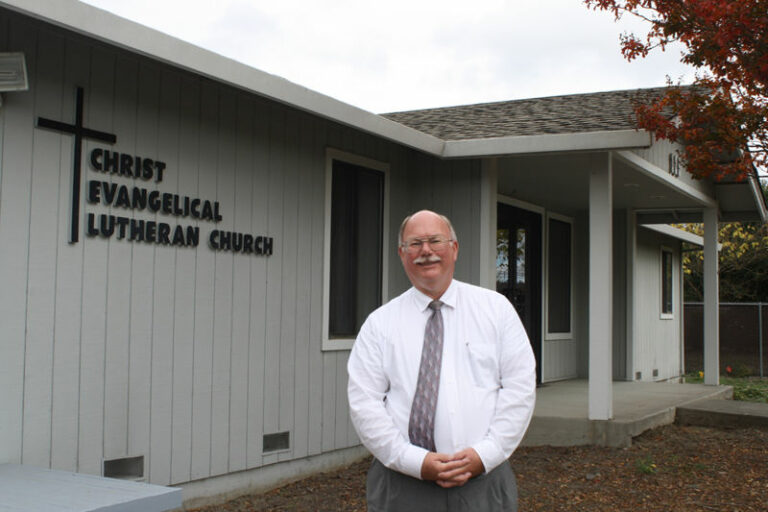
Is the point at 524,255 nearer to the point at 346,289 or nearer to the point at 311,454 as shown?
the point at 346,289

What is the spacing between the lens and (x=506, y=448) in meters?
2.62

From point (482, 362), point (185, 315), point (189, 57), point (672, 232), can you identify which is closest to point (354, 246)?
point (185, 315)

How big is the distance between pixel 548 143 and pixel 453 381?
4615mm

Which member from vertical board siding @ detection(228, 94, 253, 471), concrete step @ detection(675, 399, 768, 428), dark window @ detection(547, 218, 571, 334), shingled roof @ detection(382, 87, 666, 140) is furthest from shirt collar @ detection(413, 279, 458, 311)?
dark window @ detection(547, 218, 571, 334)

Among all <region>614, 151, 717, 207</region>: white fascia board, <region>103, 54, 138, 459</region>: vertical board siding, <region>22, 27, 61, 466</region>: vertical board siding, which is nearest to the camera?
<region>22, 27, 61, 466</region>: vertical board siding

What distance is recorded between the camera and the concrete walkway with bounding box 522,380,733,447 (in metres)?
7.33

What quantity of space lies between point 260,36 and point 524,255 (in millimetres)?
30495

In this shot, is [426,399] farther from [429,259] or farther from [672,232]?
[672,232]

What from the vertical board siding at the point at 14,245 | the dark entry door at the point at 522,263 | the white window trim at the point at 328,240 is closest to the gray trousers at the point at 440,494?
the vertical board siding at the point at 14,245

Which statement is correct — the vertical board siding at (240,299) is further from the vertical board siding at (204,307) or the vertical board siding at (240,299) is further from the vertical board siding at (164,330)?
Result: the vertical board siding at (164,330)

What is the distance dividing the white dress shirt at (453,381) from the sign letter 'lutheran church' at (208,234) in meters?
2.38

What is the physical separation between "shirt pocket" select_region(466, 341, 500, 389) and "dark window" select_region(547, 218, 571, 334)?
8620mm

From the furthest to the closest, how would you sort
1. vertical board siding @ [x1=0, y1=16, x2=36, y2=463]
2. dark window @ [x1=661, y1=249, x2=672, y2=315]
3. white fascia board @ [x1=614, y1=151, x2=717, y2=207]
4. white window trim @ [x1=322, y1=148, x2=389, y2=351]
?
dark window @ [x1=661, y1=249, x2=672, y2=315] < white fascia board @ [x1=614, y1=151, x2=717, y2=207] < white window trim @ [x1=322, y1=148, x2=389, y2=351] < vertical board siding @ [x1=0, y1=16, x2=36, y2=463]

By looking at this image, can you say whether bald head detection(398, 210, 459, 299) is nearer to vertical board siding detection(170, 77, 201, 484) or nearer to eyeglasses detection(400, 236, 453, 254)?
eyeglasses detection(400, 236, 453, 254)
